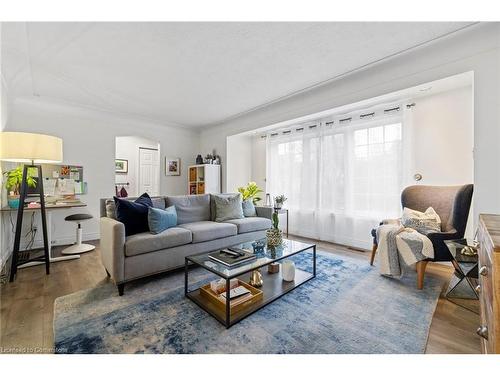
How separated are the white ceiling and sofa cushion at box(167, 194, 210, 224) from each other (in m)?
1.59

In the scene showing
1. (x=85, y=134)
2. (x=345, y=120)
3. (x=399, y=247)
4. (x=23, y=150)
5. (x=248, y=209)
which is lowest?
(x=399, y=247)

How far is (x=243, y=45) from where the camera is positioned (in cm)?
222

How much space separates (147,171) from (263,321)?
5.88 meters

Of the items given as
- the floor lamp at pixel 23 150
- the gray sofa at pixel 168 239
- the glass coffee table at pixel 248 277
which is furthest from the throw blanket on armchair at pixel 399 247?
the floor lamp at pixel 23 150

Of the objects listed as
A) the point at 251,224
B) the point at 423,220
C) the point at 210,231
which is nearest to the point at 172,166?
the point at 251,224

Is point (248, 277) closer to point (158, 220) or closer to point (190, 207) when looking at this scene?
point (158, 220)

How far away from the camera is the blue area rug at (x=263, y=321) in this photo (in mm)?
1423

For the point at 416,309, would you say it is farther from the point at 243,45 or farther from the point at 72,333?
the point at 243,45

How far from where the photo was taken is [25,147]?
7.83ft

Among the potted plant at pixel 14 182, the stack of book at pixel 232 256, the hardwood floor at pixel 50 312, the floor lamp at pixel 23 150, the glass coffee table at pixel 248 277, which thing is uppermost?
the floor lamp at pixel 23 150

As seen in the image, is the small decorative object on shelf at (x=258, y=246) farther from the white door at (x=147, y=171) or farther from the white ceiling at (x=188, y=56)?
the white door at (x=147, y=171)

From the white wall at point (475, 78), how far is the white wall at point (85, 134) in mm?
4097
